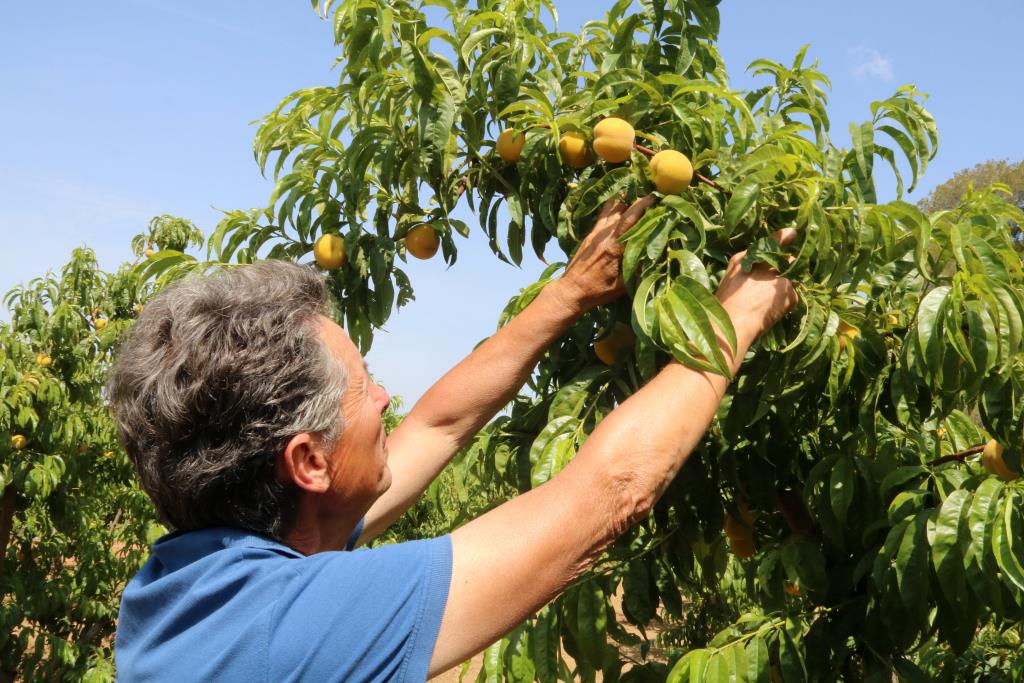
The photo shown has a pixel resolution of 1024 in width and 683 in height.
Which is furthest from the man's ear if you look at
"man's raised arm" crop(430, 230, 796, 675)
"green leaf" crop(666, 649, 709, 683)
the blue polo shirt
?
"green leaf" crop(666, 649, 709, 683)

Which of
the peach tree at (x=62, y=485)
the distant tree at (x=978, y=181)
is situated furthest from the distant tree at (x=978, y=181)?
the peach tree at (x=62, y=485)

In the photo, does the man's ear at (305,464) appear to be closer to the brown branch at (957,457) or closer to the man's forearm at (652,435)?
the man's forearm at (652,435)

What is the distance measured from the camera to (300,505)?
1272mm

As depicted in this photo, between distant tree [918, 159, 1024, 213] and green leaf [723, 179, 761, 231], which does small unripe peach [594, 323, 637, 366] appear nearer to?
green leaf [723, 179, 761, 231]

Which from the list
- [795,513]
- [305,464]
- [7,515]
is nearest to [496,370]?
[305,464]

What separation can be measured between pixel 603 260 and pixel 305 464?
0.70m

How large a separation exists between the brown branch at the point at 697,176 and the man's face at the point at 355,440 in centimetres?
68

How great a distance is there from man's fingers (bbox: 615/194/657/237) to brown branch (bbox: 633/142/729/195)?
9 centimetres

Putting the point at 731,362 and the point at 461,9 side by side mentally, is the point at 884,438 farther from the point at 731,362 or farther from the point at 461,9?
the point at 461,9

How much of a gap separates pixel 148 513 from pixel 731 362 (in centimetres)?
672

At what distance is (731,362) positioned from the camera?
4.61 feet

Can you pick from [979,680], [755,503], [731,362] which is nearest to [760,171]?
[731,362]

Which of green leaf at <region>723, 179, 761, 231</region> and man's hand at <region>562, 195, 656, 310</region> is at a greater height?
man's hand at <region>562, 195, 656, 310</region>

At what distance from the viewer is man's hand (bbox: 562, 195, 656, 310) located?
1639mm
